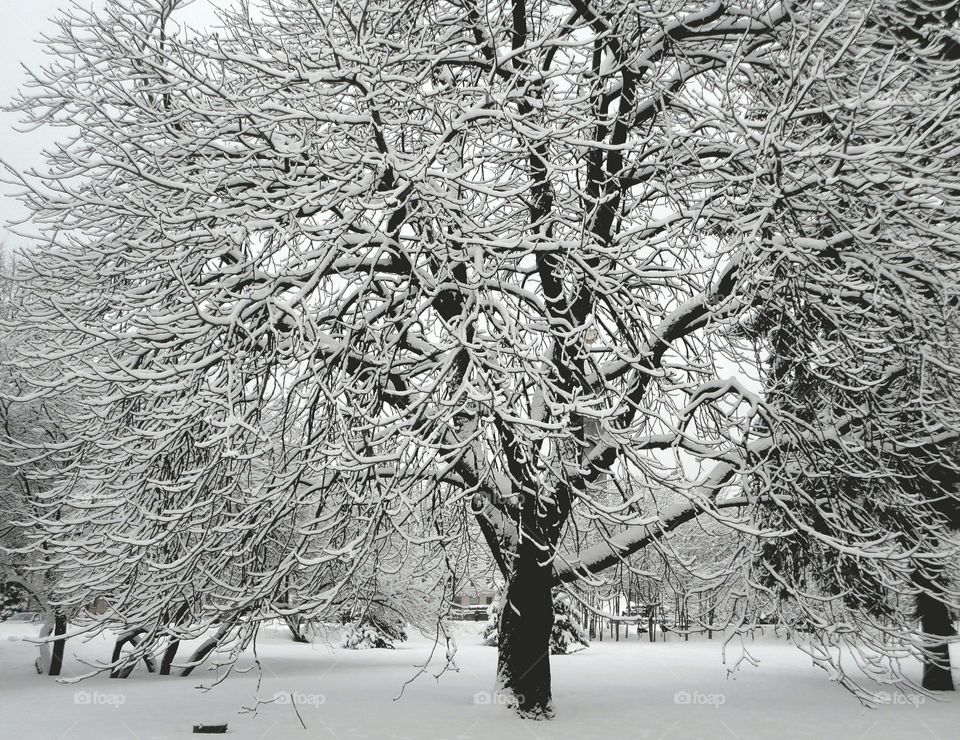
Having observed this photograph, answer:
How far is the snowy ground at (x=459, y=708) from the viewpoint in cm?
853

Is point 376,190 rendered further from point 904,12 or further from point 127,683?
point 127,683

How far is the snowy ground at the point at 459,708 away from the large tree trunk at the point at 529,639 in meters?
0.30

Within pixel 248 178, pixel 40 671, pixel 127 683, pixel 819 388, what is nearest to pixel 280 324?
pixel 248 178

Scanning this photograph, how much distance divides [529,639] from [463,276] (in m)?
4.21

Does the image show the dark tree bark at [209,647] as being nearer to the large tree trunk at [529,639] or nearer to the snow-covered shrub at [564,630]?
the large tree trunk at [529,639]

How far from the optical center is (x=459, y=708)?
998 cm

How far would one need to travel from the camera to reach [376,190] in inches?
277

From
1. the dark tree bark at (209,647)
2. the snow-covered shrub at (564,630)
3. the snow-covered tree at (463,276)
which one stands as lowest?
the snow-covered shrub at (564,630)

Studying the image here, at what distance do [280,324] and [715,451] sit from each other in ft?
14.7

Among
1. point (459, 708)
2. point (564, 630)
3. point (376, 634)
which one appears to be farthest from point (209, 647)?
point (376, 634)

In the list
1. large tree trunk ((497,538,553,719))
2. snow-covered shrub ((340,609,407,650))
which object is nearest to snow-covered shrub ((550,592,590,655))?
snow-covered shrub ((340,609,407,650))

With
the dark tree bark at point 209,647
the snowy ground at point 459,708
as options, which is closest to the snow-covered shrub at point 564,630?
the snowy ground at point 459,708

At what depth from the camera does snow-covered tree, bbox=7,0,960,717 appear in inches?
254

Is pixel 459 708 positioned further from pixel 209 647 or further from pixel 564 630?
pixel 564 630
